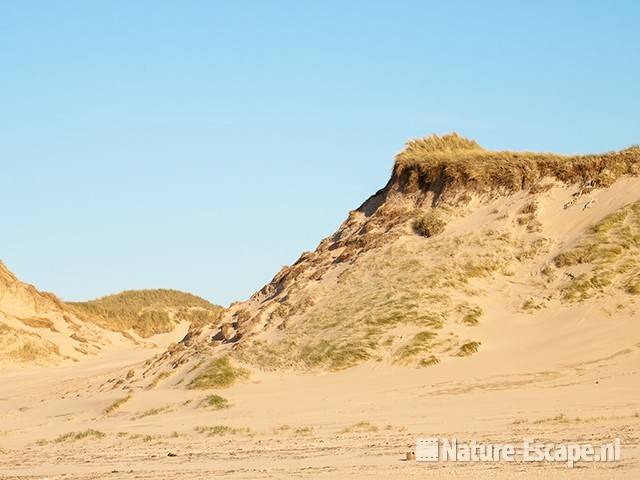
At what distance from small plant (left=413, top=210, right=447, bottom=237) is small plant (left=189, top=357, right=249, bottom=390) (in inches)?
279

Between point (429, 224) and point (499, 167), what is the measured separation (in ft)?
10.1

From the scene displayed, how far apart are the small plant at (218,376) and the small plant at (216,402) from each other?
76.9 inches

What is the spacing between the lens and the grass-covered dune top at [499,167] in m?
28.5

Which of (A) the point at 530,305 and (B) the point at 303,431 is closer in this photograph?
(B) the point at 303,431

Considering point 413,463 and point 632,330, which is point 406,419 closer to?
point 413,463

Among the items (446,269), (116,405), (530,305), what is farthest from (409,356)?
(116,405)


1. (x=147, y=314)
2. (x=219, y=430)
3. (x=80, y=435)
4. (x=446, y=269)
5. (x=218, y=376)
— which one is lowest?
(x=80, y=435)

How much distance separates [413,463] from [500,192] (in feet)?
59.8

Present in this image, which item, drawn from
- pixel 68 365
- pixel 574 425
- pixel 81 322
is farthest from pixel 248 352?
pixel 81 322

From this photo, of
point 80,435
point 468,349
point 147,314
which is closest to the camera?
point 80,435

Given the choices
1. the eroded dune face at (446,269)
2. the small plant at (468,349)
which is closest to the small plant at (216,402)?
the eroded dune face at (446,269)

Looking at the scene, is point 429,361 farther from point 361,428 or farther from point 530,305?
point 361,428

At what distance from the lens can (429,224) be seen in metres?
28.6

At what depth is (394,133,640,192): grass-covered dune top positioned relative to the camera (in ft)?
93.7
